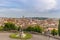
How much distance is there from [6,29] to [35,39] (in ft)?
18.0

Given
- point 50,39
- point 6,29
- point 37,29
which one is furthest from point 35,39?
point 6,29

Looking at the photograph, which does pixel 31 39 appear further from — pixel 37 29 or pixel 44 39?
pixel 37 29

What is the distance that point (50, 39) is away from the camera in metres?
11.6

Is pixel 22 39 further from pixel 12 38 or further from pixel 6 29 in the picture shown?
pixel 6 29

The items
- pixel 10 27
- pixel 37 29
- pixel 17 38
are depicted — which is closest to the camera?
pixel 17 38

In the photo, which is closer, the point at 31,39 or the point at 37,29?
the point at 31,39

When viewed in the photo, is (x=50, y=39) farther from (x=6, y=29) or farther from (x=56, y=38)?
(x=6, y=29)

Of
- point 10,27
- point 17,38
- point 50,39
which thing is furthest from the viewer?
point 10,27

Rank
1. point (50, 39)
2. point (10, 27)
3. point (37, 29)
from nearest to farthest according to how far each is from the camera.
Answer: point (50, 39) < point (37, 29) < point (10, 27)

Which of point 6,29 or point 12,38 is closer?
point 12,38

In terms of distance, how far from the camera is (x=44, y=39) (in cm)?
1179

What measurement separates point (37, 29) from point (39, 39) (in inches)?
172

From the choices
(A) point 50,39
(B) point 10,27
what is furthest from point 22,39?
(B) point 10,27

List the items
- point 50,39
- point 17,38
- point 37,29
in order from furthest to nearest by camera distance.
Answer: point 37,29
point 17,38
point 50,39
